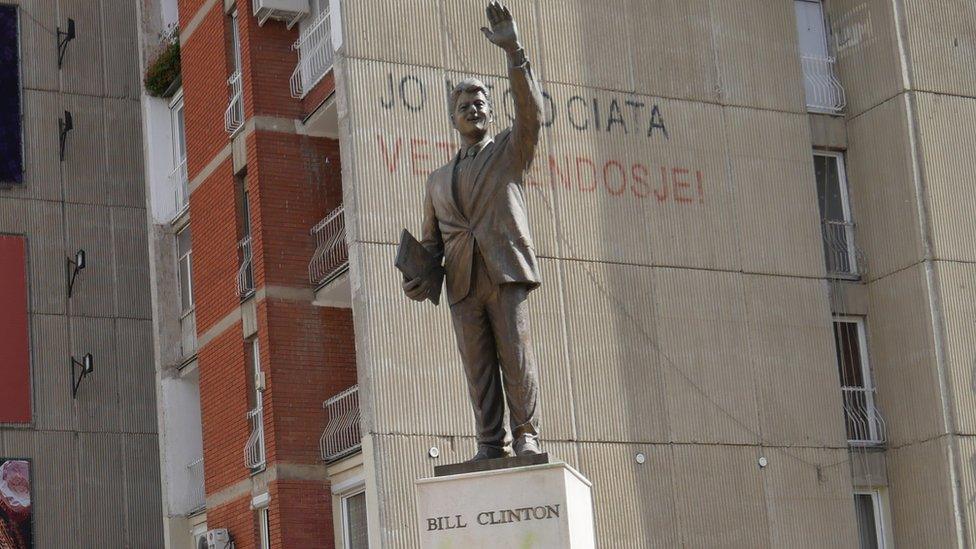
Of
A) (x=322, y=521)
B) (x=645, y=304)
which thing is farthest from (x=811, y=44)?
(x=322, y=521)

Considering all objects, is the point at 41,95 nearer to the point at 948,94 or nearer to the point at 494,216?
the point at 948,94

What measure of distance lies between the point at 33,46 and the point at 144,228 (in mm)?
4123

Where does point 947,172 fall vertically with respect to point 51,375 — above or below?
above

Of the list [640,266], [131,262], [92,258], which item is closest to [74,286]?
[92,258]

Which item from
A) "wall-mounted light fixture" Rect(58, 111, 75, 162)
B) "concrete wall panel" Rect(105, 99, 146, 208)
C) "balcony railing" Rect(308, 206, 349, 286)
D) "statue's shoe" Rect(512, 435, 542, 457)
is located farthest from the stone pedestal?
"concrete wall panel" Rect(105, 99, 146, 208)

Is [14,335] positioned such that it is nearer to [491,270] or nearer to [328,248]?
[328,248]

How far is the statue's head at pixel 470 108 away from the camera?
1240 cm

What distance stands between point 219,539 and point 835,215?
11420 millimetres

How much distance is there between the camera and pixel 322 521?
28266 millimetres

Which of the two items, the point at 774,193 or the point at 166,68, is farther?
the point at 166,68

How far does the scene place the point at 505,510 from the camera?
1194 centimetres

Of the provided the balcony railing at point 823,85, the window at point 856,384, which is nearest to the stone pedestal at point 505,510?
the window at point 856,384

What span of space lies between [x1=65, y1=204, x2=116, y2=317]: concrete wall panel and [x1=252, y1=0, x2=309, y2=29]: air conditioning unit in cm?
840

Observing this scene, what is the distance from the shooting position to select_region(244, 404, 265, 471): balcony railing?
2866cm
